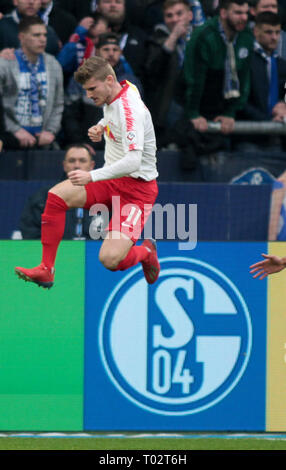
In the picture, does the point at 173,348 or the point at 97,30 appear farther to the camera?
the point at 97,30

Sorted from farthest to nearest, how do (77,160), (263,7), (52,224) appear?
1. (263,7)
2. (77,160)
3. (52,224)

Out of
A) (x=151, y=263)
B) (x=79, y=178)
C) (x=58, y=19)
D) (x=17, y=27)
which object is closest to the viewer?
(x=79, y=178)

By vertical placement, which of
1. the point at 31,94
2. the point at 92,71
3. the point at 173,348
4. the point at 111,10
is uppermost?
the point at 111,10

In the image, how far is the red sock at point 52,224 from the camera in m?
6.01

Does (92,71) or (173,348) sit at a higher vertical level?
(92,71)

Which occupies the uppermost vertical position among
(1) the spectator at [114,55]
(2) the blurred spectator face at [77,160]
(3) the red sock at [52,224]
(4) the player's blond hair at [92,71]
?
(1) the spectator at [114,55]

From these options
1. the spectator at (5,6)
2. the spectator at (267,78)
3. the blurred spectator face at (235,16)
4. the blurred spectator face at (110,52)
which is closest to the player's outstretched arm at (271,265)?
the blurred spectator face at (110,52)

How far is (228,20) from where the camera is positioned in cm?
897

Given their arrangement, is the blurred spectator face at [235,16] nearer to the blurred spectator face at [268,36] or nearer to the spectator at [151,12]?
the blurred spectator face at [268,36]

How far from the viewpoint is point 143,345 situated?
729 cm

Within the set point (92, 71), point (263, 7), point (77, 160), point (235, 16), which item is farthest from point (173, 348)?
point (263, 7)

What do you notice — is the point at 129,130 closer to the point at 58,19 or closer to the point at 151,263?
the point at 151,263

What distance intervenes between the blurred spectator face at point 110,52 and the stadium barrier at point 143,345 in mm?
Answer: 2112

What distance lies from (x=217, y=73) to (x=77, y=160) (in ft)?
6.20
